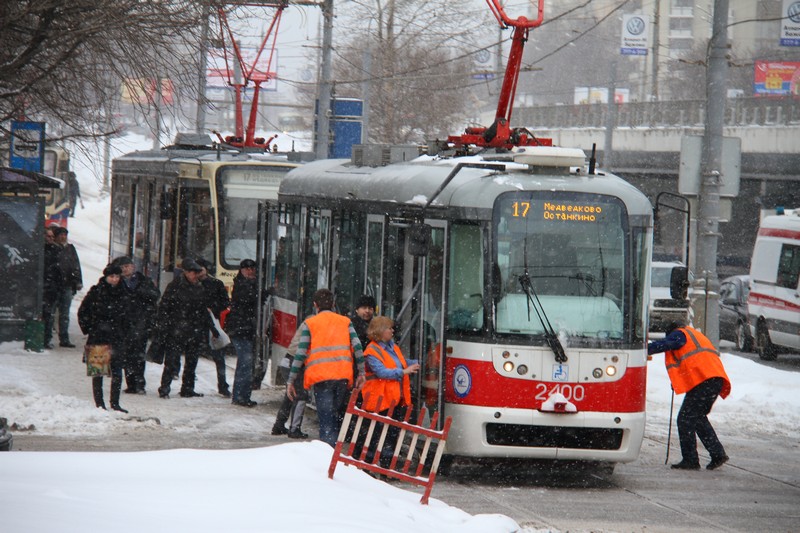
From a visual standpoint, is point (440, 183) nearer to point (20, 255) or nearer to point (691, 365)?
point (691, 365)

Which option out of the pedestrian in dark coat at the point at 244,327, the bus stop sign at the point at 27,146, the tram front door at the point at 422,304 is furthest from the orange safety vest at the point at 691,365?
the bus stop sign at the point at 27,146

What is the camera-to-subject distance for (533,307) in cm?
1120

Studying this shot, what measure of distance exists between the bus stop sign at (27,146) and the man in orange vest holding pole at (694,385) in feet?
21.2

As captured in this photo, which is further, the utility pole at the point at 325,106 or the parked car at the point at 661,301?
the utility pole at the point at 325,106

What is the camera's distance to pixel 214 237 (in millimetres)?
20391

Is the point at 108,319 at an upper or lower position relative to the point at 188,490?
upper

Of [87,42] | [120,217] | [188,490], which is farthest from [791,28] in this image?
[188,490]

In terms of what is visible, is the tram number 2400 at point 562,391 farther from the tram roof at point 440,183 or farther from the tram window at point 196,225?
the tram window at point 196,225

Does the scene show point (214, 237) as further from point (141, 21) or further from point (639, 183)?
point (639, 183)

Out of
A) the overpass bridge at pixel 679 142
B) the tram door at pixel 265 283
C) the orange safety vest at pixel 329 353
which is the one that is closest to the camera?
the orange safety vest at pixel 329 353

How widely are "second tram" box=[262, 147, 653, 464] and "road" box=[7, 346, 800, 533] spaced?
15.0 inches

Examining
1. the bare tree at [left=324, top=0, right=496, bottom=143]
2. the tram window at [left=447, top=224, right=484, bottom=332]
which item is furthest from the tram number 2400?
the bare tree at [left=324, top=0, right=496, bottom=143]

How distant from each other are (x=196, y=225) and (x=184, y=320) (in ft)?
18.3

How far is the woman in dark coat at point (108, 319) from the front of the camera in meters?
13.4
